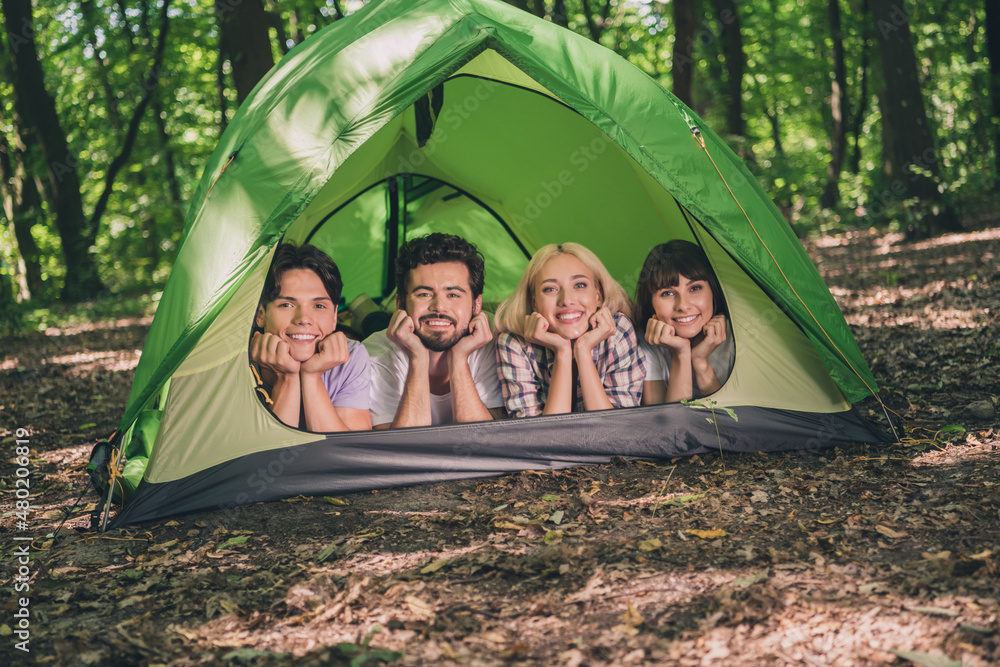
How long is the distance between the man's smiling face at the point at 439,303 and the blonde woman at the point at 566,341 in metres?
0.21

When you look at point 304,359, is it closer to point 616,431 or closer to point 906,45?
point 616,431

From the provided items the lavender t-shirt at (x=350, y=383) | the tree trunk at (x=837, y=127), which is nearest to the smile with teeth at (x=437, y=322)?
the lavender t-shirt at (x=350, y=383)

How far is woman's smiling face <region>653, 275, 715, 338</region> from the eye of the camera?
3547 millimetres

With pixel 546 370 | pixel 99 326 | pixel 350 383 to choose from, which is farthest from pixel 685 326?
pixel 99 326

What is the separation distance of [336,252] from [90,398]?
7.45 feet

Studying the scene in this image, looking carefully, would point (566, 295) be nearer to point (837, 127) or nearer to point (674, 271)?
point (674, 271)

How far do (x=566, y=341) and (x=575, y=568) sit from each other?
1247 millimetres

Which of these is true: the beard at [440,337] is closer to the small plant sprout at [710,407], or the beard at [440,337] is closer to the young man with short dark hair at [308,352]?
the young man with short dark hair at [308,352]

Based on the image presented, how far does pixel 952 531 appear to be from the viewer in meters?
2.48

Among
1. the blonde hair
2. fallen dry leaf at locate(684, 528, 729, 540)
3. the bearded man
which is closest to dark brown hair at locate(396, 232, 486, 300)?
the bearded man

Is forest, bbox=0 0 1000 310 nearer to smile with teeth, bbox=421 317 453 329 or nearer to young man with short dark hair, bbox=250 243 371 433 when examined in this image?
young man with short dark hair, bbox=250 243 371 433

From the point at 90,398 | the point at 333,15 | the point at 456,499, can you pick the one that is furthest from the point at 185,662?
the point at 333,15

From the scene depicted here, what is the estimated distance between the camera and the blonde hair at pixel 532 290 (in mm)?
3564

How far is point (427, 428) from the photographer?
128 inches
